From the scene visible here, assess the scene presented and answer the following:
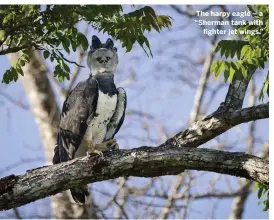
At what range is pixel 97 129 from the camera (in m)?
4.53

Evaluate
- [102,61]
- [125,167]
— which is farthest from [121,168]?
[102,61]

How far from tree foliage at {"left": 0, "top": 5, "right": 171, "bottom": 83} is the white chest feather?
38cm

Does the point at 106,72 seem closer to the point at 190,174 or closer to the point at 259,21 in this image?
the point at 259,21

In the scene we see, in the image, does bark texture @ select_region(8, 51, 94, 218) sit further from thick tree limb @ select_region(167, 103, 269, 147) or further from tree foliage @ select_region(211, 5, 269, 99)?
tree foliage @ select_region(211, 5, 269, 99)

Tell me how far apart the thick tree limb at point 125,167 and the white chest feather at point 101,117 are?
28.1 inches

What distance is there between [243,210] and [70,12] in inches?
142

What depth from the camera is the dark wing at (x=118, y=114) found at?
15.0ft

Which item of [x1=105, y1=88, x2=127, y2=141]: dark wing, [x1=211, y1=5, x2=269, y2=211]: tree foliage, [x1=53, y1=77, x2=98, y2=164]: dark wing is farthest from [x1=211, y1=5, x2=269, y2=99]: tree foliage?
[x1=53, y1=77, x2=98, y2=164]: dark wing

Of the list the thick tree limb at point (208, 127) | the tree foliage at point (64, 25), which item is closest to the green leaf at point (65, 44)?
the tree foliage at point (64, 25)

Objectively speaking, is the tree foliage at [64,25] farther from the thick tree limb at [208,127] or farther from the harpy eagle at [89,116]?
the thick tree limb at [208,127]

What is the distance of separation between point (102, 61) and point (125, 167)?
1.15m

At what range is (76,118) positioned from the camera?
443 cm

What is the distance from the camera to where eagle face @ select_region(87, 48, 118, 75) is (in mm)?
4703

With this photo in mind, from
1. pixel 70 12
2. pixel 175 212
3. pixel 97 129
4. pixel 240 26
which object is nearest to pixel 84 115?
pixel 97 129
